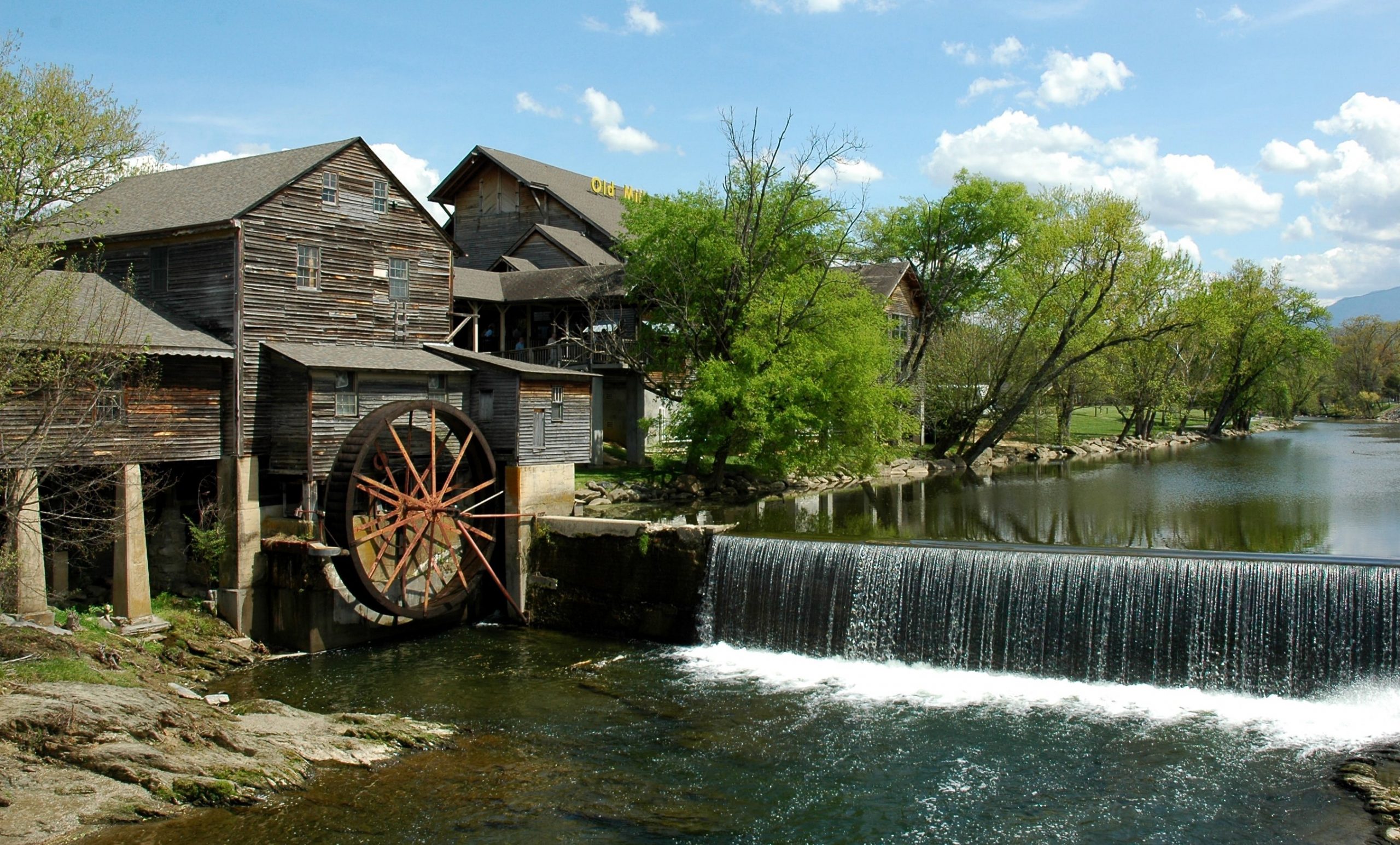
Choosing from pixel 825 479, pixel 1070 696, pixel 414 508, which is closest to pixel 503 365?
pixel 414 508

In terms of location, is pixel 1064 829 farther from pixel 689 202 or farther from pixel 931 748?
pixel 689 202

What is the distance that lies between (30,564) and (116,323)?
13.2 ft

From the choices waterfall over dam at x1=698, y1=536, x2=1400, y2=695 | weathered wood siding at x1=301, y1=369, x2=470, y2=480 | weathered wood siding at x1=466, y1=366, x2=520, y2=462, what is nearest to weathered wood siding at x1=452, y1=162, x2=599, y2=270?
weathered wood siding at x1=466, y1=366, x2=520, y2=462

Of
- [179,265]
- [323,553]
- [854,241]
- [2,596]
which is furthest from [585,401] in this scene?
[854,241]

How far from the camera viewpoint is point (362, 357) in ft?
66.6

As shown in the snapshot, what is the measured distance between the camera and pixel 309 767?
40.4 ft

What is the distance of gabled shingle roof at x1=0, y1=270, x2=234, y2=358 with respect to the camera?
1570cm

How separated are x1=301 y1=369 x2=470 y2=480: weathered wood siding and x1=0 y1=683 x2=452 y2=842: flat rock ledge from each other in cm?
665

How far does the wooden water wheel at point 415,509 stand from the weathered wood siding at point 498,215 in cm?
1775

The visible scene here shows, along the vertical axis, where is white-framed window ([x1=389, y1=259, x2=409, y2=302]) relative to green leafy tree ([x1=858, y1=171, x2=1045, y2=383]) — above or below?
below

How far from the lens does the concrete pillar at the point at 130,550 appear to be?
17.3 metres

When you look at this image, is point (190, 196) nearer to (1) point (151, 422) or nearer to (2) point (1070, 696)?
(1) point (151, 422)

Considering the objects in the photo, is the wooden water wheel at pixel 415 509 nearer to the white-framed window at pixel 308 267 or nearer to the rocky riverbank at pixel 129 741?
the white-framed window at pixel 308 267

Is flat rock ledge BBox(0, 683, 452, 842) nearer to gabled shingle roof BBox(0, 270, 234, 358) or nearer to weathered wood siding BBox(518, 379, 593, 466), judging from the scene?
gabled shingle roof BBox(0, 270, 234, 358)
